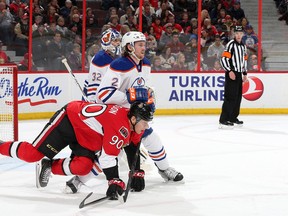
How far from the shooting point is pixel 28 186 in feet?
16.5

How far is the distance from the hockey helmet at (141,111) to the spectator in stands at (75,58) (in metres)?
5.77

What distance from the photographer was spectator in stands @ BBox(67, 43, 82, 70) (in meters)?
10.1

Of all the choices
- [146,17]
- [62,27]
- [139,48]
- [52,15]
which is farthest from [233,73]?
[139,48]

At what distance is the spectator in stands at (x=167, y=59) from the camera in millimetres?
10531

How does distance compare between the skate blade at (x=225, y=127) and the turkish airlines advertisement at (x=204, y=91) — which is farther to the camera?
the turkish airlines advertisement at (x=204, y=91)

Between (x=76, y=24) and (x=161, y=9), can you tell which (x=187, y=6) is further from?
(x=76, y=24)

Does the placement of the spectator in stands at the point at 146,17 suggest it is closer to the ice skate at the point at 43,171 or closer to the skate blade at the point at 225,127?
the skate blade at the point at 225,127

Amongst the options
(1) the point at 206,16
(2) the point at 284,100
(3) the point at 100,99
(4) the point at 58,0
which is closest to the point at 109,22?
(4) the point at 58,0

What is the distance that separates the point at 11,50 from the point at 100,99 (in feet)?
16.0

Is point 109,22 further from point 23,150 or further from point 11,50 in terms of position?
point 23,150

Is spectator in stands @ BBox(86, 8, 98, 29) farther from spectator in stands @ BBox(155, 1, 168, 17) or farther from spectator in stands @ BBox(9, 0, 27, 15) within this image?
spectator in stands @ BBox(155, 1, 168, 17)

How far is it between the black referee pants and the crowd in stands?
1.65 metres

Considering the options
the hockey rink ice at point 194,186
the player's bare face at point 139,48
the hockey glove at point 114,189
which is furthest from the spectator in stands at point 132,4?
the hockey glove at point 114,189

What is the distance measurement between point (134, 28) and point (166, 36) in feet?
1.66
